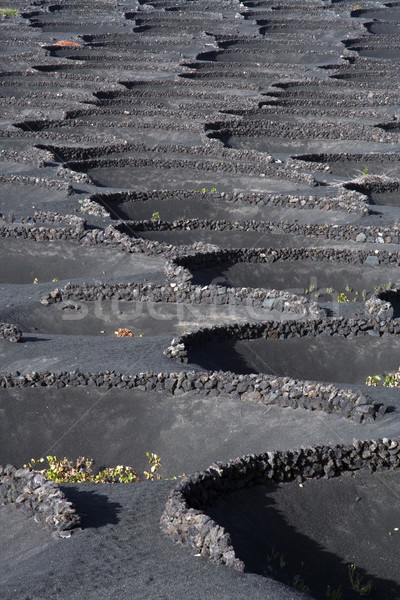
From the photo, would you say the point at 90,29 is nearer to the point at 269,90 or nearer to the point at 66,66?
the point at 66,66

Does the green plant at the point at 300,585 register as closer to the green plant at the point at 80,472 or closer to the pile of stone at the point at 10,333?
the green plant at the point at 80,472

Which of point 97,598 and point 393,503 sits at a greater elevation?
point 97,598

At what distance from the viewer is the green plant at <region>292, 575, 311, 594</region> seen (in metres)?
13.7

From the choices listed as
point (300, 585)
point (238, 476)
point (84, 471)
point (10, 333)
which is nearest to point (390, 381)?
point (238, 476)

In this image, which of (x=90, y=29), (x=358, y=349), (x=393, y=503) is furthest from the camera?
(x=90, y=29)

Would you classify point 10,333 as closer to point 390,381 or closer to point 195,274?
point 195,274

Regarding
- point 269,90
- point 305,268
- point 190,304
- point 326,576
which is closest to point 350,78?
point 269,90

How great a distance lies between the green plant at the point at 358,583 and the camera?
48.1 ft

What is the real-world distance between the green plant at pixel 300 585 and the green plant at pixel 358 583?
1000 millimetres

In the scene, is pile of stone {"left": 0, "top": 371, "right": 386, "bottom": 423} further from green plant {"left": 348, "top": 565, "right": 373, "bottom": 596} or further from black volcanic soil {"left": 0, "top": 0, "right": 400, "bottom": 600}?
green plant {"left": 348, "top": 565, "right": 373, "bottom": 596}

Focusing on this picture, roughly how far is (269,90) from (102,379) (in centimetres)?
4730

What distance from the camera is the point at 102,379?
71.4ft

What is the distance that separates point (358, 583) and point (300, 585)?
58.0 inches

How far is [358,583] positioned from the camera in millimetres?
14742
